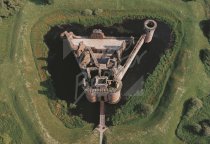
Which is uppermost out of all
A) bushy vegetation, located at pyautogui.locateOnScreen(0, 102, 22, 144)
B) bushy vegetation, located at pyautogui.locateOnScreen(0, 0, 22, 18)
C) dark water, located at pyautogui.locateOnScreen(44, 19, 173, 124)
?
bushy vegetation, located at pyautogui.locateOnScreen(0, 0, 22, 18)

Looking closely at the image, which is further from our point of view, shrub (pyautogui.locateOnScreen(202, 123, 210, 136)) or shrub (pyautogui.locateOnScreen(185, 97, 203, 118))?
shrub (pyautogui.locateOnScreen(185, 97, 203, 118))

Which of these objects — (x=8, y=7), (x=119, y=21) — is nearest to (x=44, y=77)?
(x=8, y=7)

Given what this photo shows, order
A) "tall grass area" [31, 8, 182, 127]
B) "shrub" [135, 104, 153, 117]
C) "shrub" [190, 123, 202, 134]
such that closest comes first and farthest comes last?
"shrub" [190, 123, 202, 134], "shrub" [135, 104, 153, 117], "tall grass area" [31, 8, 182, 127]

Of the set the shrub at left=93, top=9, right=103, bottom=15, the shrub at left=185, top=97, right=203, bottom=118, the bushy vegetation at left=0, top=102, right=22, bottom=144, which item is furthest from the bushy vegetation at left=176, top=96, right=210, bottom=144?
the bushy vegetation at left=0, top=102, right=22, bottom=144

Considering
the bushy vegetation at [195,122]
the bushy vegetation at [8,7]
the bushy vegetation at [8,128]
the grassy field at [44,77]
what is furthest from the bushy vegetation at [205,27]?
the bushy vegetation at [8,128]

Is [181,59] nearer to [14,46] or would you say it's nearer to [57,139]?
[57,139]

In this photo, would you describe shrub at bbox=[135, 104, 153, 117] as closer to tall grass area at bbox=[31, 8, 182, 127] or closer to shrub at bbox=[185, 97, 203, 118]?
tall grass area at bbox=[31, 8, 182, 127]

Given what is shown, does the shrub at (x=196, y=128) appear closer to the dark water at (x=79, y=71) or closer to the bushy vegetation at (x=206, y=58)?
the bushy vegetation at (x=206, y=58)
